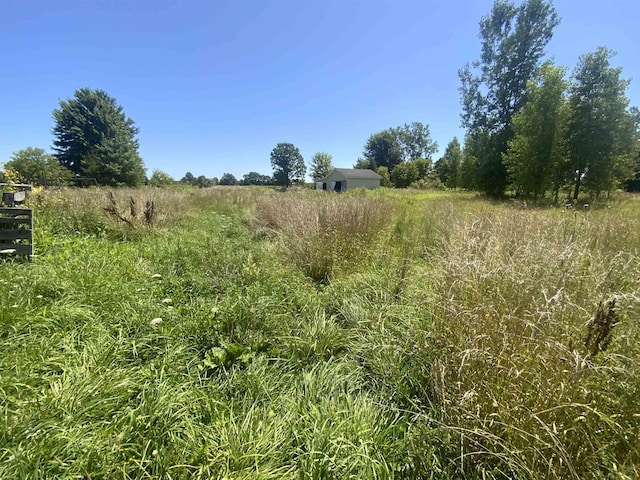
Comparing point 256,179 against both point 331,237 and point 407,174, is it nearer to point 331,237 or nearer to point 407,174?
point 407,174

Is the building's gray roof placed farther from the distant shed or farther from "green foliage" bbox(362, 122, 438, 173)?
"green foliage" bbox(362, 122, 438, 173)

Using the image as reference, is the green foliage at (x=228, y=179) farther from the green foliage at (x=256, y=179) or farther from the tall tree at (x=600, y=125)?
the tall tree at (x=600, y=125)

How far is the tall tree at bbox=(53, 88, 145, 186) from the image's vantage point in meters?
24.7

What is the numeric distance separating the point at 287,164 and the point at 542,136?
2050 inches

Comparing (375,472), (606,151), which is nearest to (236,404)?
(375,472)

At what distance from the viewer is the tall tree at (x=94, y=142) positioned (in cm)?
2466

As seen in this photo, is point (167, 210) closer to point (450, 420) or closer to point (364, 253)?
point (364, 253)

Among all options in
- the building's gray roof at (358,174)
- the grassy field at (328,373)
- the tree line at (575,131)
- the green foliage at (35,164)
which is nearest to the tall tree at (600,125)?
the tree line at (575,131)

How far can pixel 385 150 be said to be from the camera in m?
53.5

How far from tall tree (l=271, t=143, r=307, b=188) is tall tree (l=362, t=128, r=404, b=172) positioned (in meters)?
15.9

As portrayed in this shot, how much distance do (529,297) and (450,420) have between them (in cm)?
89

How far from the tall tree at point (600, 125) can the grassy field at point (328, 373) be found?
12.6m

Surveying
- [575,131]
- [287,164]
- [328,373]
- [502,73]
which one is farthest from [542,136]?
[287,164]

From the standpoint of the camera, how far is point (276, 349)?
2020 millimetres
